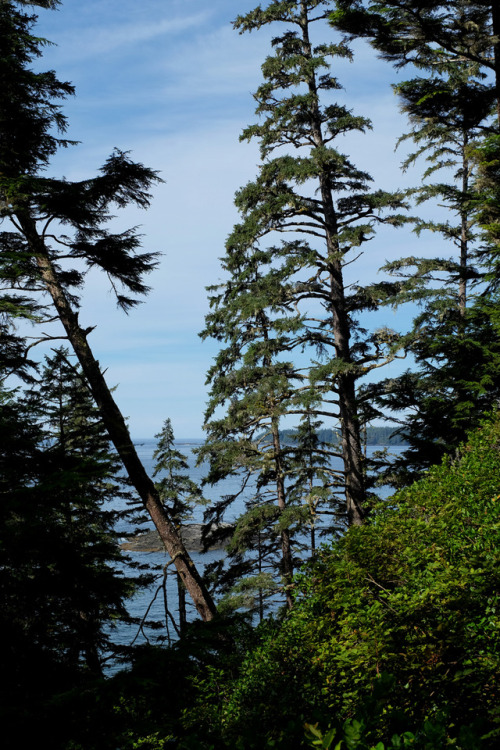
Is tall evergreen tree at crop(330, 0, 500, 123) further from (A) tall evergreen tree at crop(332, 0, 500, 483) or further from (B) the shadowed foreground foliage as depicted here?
(B) the shadowed foreground foliage

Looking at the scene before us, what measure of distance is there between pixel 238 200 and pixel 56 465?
32.3 feet

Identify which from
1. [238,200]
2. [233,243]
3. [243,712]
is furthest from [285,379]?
[243,712]

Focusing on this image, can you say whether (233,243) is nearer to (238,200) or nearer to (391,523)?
(238,200)

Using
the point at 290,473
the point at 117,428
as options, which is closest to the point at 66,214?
the point at 117,428

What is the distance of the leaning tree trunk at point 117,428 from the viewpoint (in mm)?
7504

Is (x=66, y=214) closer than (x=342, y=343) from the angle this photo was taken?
Yes

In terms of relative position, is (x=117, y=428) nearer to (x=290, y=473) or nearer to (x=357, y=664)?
(x=357, y=664)

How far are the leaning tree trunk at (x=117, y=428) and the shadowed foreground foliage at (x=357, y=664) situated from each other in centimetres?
122

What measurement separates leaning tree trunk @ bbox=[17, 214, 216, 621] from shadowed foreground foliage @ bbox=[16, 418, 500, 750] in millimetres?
1222

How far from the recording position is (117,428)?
7441mm

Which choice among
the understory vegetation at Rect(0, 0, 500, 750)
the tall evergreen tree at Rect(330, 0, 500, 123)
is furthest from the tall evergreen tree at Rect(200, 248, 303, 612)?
the tall evergreen tree at Rect(330, 0, 500, 123)

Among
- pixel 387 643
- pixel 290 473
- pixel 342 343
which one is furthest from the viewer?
pixel 290 473

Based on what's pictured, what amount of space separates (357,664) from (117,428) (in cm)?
465

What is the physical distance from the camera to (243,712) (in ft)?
15.4
